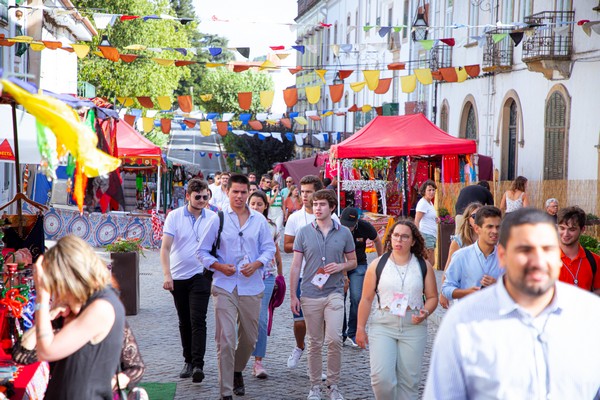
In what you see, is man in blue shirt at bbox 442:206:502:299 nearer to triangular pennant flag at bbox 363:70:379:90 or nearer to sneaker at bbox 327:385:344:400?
sneaker at bbox 327:385:344:400

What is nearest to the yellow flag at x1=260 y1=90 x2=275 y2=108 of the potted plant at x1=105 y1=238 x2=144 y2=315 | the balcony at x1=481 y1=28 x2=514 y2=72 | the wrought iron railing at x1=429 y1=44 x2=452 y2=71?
the balcony at x1=481 y1=28 x2=514 y2=72

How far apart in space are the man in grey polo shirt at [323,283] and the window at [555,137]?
13.7 metres

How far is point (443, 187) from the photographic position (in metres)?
18.8

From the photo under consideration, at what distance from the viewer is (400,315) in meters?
6.71

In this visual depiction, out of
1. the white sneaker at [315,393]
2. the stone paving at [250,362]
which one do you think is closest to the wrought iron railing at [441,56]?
the stone paving at [250,362]

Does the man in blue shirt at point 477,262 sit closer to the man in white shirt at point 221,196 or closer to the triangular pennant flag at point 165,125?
the man in white shirt at point 221,196

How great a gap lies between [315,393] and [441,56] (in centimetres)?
2265

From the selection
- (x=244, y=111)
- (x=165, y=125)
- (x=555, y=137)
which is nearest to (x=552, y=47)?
(x=555, y=137)

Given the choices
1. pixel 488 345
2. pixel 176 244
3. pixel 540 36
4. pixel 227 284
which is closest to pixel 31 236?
pixel 176 244

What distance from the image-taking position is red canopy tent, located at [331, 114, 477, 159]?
1967 centimetres

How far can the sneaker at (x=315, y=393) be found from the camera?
8039 mm

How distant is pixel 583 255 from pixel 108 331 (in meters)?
3.92

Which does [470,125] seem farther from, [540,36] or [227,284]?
[227,284]

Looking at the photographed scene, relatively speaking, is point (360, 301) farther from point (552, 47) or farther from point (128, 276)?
point (552, 47)
